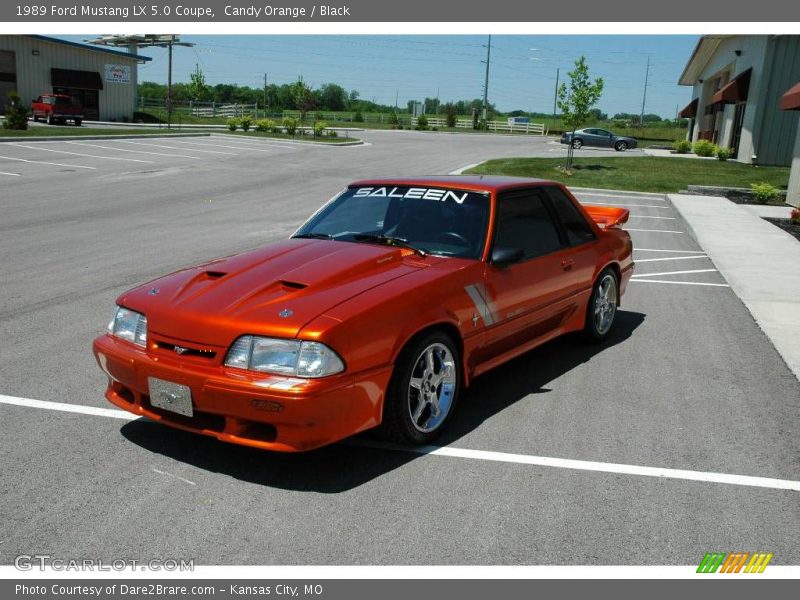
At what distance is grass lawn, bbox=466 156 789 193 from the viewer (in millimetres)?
24453

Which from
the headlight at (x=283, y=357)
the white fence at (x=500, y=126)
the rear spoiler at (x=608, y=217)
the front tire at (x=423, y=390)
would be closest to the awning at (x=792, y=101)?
the rear spoiler at (x=608, y=217)

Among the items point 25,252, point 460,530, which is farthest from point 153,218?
point 460,530

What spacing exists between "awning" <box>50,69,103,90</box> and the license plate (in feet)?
170

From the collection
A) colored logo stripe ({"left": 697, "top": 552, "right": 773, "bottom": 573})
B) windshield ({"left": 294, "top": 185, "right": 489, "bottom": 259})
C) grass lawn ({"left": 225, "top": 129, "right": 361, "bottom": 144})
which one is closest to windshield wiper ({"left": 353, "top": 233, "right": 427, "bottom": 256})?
windshield ({"left": 294, "top": 185, "right": 489, "bottom": 259})

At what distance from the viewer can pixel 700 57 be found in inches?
1839

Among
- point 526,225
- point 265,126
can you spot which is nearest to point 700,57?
point 265,126

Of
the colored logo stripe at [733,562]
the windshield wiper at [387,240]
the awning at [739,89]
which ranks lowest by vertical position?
the colored logo stripe at [733,562]

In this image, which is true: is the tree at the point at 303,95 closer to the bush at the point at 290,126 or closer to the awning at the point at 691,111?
the bush at the point at 290,126

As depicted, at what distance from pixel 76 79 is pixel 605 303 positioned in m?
51.4

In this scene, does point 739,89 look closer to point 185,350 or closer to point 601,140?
point 601,140

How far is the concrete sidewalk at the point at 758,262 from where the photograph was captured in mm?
7570

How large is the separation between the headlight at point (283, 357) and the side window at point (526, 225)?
186cm

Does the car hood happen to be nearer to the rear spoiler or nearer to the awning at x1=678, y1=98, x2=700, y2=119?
the rear spoiler

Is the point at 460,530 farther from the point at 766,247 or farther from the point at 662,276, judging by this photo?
the point at 766,247
